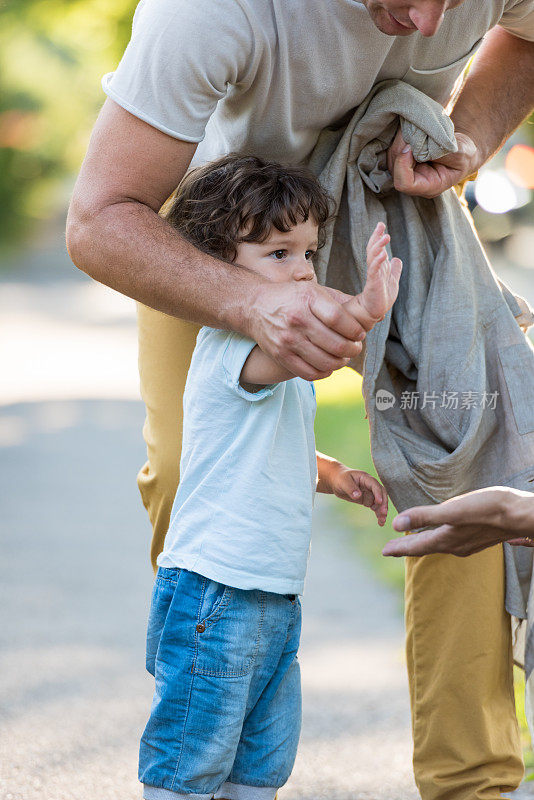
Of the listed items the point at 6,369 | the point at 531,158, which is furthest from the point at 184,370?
the point at 531,158

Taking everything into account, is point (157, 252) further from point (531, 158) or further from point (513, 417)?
point (531, 158)

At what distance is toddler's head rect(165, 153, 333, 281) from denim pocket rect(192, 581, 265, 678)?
0.64 metres

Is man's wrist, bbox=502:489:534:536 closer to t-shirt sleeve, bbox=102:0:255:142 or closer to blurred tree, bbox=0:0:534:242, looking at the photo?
t-shirt sleeve, bbox=102:0:255:142

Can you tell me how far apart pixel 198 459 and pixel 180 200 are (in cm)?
57

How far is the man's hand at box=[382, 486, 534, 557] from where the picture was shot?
6.35ft

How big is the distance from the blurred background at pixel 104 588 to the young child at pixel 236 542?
801mm

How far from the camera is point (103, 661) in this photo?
368cm

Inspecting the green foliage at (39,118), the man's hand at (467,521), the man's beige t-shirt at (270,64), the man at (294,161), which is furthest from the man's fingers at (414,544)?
the green foliage at (39,118)

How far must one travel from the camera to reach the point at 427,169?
230 centimetres

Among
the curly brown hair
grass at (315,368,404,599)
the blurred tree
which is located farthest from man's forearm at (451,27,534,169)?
the blurred tree

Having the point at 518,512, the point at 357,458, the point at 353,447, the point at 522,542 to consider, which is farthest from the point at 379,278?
the point at 353,447

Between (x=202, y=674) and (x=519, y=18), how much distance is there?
64.8 inches

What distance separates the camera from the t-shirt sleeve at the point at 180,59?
1.97 metres

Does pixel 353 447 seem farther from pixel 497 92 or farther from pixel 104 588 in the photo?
pixel 497 92
